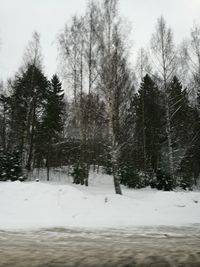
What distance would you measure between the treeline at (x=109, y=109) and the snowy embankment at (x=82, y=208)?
274 centimetres

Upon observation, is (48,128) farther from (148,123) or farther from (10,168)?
(148,123)

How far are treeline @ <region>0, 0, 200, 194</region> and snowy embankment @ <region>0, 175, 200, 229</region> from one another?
2.74 meters

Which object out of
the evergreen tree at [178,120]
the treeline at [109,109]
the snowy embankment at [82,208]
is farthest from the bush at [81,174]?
the snowy embankment at [82,208]

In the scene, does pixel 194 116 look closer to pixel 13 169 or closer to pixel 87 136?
pixel 87 136

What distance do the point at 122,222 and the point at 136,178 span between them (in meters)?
12.2

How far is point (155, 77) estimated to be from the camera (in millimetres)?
22656

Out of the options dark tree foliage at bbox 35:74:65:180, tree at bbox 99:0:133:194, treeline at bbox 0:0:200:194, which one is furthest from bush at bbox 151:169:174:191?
dark tree foliage at bbox 35:74:65:180

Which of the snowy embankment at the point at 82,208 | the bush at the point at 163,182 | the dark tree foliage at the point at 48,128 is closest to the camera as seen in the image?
the snowy embankment at the point at 82,208

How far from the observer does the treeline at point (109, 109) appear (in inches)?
707

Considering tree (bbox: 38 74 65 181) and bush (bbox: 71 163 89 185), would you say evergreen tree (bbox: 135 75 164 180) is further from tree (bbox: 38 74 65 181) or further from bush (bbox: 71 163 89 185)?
tree (bbox: 38 74 65 181)

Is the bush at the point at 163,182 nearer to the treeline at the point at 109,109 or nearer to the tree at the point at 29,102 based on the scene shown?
the treeline at the point at 109,109

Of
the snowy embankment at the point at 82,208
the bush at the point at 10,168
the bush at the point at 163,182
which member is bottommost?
the snowy embankment at the point at 82,208

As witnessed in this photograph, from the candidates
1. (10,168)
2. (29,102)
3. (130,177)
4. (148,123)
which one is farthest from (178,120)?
(10,168)

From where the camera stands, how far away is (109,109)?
17109 millimetres
